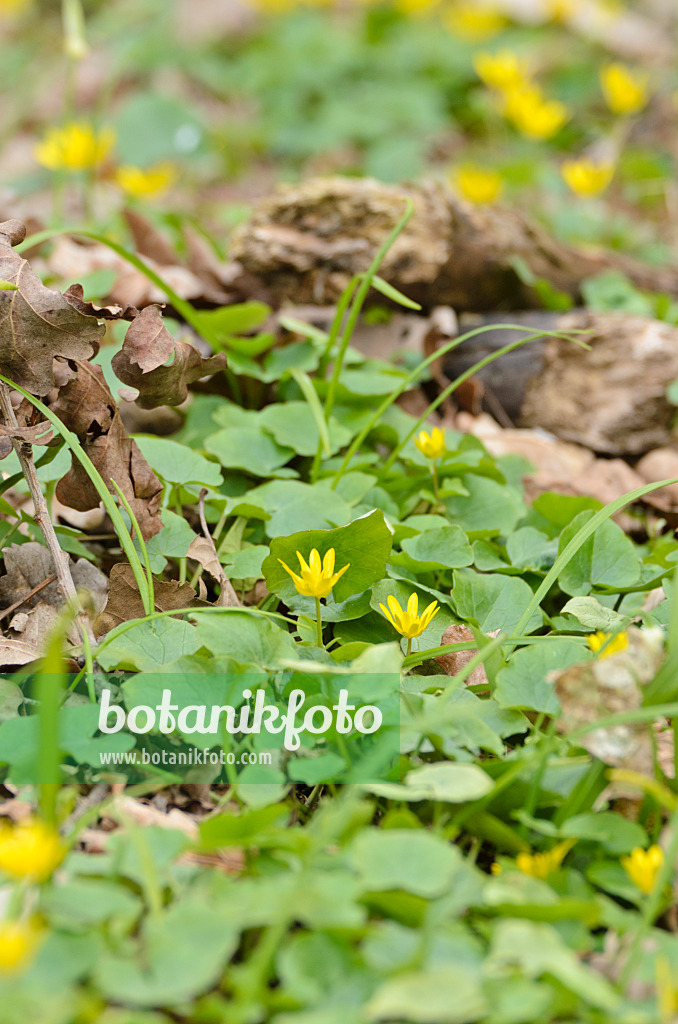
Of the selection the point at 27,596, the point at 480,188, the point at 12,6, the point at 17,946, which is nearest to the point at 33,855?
the point at 17,946

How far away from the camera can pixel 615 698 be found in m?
0.82

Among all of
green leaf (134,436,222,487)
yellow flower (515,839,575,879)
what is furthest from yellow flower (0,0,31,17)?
yellow flower (515,839,575,879)

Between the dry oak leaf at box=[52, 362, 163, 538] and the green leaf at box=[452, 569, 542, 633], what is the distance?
0.44 meters

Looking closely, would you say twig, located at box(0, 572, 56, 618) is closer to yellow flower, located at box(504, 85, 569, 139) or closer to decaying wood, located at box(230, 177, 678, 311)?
decaying wood, located at box(230, 177, 678, 311)

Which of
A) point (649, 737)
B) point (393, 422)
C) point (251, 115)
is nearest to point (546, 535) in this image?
point (393, 422)

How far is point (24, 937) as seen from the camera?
582 mm

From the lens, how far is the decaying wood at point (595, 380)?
1.76m

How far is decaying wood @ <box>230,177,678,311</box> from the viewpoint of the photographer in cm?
185

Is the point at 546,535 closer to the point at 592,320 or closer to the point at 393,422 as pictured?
the point at 393,422

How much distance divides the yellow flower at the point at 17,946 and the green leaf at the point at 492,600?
645 millimetres

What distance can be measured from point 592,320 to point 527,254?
38cm

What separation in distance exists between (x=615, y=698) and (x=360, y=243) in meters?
1.31

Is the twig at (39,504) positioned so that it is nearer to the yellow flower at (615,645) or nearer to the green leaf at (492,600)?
Answer: the green leaf at (492,600)

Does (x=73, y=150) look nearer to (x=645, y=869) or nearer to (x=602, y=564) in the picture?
(x=602, y=564)
